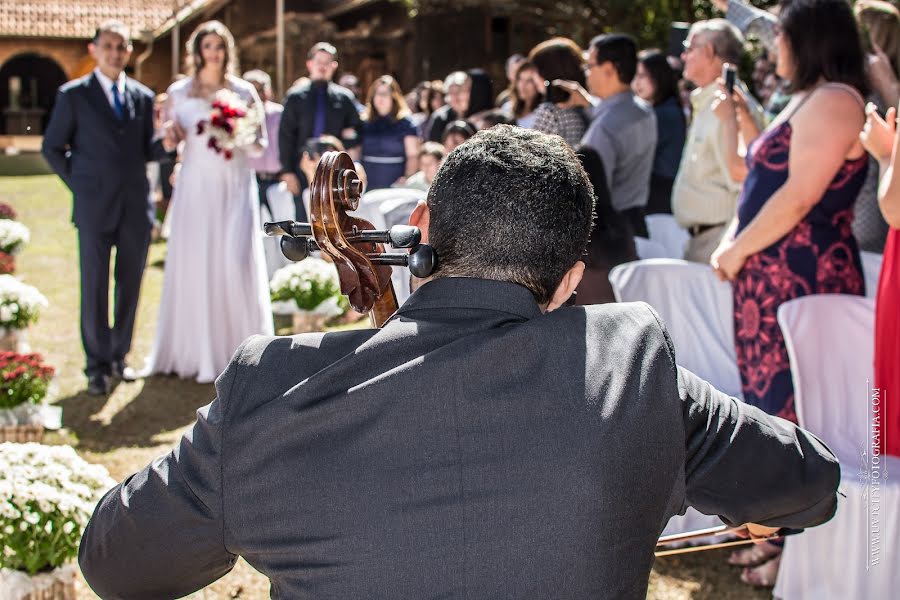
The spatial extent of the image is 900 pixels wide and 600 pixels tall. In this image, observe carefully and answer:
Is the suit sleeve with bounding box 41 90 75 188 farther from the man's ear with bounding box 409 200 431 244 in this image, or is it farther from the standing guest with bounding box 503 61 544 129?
the man's ear with bounding box 409 200 431 244

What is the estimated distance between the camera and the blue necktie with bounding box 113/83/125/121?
19.9 feet

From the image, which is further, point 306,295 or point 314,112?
point 314,112

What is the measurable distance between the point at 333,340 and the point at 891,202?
2.27 m

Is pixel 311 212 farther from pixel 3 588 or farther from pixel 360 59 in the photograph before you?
pixel 360 59

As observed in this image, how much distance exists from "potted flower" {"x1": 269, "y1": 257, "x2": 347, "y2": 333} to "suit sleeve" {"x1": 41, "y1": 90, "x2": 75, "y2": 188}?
206 centimetres

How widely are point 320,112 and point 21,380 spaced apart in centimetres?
414

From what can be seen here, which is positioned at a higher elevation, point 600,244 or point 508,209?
point 508,209

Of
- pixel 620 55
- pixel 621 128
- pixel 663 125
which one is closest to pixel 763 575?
pixel 621 128

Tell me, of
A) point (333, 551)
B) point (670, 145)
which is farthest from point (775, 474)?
point (670, 145)

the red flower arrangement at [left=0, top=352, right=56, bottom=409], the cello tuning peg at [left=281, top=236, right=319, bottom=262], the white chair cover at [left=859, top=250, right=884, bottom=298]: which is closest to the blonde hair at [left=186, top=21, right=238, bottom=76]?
the red flower arrangement at [left=0, top=352, right=56, bottom=409]

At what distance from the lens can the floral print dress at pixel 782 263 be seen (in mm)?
3463

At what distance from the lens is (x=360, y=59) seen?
2638 cm

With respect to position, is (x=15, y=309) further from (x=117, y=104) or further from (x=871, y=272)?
(x=871, y=272)

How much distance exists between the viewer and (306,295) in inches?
298
